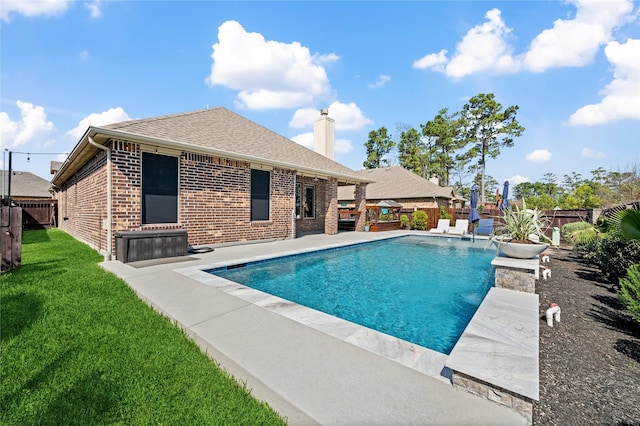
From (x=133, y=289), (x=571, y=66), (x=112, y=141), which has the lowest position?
(x=133, y=289)

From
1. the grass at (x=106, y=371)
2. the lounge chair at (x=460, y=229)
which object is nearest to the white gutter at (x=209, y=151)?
the grass at (x=106, y=371)

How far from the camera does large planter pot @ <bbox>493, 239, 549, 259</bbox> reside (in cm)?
452

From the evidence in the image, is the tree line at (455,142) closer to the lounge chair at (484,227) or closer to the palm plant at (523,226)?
the lounge chair at (484,227)

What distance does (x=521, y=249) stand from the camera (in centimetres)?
456

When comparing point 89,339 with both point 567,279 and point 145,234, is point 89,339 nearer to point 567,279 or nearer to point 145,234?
point 145,234

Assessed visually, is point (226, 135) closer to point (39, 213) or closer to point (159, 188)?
point (159, 188)

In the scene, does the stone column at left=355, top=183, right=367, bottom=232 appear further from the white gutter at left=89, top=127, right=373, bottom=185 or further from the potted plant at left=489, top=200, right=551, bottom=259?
the potted plant at left=489, top=200, right=551, bottom=259

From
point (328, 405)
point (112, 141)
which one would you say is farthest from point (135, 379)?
point (112, 141)

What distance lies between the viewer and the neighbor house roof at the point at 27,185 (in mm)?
29391

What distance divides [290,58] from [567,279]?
15338 mm

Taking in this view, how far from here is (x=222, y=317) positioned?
3.40 m

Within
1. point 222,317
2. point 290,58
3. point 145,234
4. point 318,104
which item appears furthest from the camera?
point 318,104

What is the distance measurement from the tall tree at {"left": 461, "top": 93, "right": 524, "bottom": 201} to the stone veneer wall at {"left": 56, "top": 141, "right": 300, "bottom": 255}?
1212 inches

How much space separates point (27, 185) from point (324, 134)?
3552 cm
